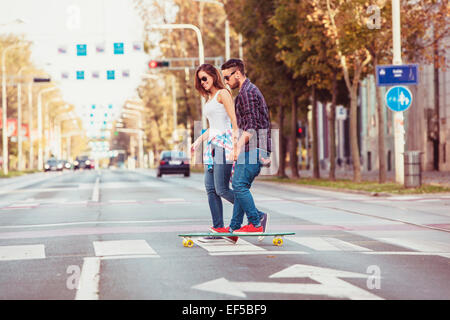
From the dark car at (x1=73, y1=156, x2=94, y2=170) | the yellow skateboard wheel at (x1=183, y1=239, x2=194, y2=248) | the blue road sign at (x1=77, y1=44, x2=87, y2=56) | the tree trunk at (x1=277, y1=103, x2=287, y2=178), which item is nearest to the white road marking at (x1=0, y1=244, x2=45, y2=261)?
the yellow skateboard wheel at (x1=183, y1=239, x2=194, y2=248)

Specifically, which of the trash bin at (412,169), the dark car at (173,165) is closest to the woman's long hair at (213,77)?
the trash bin at (412,169)

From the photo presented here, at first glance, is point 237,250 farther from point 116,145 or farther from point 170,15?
point 116,145

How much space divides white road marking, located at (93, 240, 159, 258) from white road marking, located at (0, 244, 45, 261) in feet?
2.01

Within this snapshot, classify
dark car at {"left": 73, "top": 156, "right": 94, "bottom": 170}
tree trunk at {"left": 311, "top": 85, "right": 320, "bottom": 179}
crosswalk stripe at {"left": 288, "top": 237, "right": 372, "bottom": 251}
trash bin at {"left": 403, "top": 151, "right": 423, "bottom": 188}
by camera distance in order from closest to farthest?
crosswalk stripe at {"left": 288, "top": 237, "right": 372, "bottom": 251} < trash bin at {"left": 403, "top": 151, "right": 423, "bottom": 188} < tree trunk at {"left": 311, "top": 85, "right": 320, "bottom": 179} < dark car at {"left": 73, "top": 156, "right": 94, "bottom": 170}

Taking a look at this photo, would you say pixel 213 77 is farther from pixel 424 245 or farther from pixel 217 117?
pixel 424 245

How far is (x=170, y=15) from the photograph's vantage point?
59594mm

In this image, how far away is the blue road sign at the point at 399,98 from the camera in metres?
25.1

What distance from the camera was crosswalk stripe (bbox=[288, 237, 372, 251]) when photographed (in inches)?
399

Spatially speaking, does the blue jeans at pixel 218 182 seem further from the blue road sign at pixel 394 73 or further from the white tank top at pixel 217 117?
the blue road sign at pixel 394 73

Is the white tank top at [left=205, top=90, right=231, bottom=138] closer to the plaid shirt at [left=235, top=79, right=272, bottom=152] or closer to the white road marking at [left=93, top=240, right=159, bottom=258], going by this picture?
the plaid shirt at [left=235, top=79, right=272, bottom=152]

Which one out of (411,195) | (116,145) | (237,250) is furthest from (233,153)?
(116,145)

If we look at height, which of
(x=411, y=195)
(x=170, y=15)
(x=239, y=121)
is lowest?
(x=411, y=195)

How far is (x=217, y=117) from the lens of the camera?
10383mm

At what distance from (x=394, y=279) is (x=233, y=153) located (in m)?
3.14
